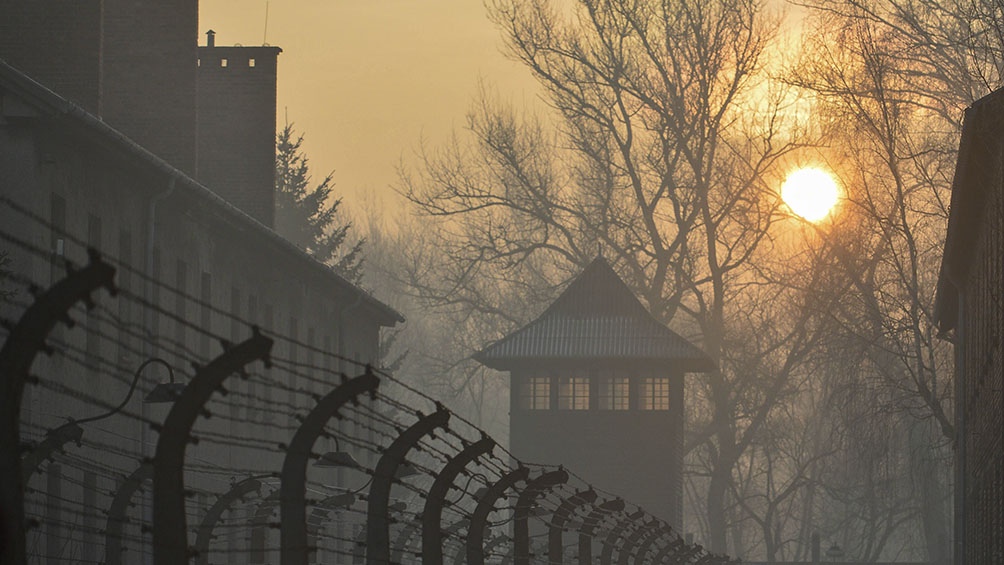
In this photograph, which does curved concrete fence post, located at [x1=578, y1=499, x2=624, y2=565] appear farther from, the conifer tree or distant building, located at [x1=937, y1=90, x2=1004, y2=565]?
the conifer tree

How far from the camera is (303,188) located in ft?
233

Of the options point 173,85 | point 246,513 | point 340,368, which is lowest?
point 246,513

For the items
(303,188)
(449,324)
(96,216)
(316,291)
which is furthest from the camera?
(449,324)

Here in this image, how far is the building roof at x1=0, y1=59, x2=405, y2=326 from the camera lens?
796 inches

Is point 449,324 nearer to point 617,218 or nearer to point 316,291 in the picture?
point 617,218

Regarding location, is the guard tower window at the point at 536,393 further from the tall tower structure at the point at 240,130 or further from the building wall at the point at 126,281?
the building wall at the point at 126,281

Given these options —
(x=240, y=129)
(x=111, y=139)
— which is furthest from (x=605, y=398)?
(x=111, y=139)

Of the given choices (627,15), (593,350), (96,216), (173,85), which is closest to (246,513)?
(173,85)

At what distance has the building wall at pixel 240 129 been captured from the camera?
42.8 meters

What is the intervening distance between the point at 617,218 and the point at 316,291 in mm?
23400

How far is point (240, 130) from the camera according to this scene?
43375 millimetres

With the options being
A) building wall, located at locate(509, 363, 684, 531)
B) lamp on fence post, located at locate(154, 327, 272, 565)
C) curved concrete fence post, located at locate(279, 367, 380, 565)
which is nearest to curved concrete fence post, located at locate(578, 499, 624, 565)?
curved concrete fence post, located at locate(279, 367, 380, 565)

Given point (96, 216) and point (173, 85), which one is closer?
point (96, 216)

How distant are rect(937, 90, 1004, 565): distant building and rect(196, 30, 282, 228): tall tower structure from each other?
50.1 feet
